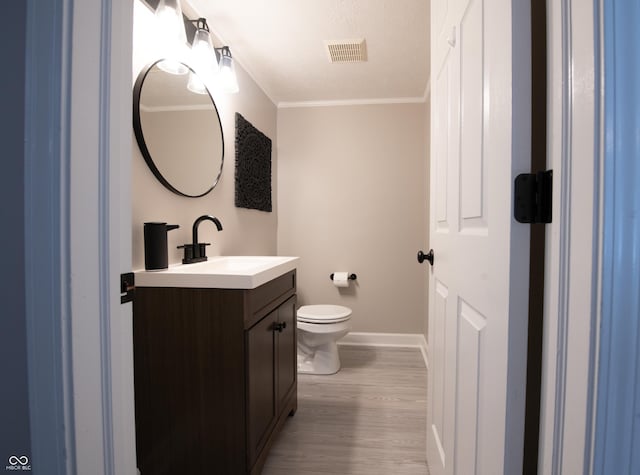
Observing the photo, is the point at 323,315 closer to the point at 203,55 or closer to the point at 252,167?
the point at 252,167

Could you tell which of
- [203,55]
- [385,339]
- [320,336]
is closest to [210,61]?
[203,55]

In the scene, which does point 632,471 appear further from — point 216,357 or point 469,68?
point 216,357

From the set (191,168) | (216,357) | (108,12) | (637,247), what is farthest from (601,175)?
(191,168)

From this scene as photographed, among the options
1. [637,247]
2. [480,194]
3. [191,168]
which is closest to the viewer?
[637,247]

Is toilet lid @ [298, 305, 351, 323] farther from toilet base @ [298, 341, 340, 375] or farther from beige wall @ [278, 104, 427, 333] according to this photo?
beige wall @ [278, 104, 427, 333]

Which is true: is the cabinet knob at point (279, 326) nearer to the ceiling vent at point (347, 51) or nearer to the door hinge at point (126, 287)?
the door hinge at point (126, 287)

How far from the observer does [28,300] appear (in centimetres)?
50

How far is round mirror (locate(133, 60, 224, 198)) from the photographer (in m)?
1.41

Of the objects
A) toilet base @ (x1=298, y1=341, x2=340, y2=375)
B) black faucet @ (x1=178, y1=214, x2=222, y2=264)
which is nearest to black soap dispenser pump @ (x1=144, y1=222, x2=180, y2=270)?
black faucet @ (x1=178, y1=214, x2=222, y2=264)

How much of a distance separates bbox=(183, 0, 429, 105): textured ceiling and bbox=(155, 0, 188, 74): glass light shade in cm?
28

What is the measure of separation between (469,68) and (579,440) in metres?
0.85

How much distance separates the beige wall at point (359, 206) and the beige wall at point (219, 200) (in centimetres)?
23

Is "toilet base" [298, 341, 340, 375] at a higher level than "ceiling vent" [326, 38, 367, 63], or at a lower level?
lower

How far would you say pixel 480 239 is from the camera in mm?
767
